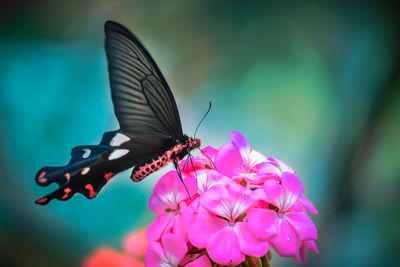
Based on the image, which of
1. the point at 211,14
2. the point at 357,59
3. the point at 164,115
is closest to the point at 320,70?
the point at 357,59

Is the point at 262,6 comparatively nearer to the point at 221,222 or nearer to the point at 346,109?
the point at 346,109

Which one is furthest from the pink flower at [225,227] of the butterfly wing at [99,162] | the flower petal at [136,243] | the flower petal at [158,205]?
the flower petal at [136,243]

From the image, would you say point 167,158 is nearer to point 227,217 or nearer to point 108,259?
point 227,217

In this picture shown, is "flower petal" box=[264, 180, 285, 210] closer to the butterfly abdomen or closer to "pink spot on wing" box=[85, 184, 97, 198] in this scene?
the butterfly abdomen

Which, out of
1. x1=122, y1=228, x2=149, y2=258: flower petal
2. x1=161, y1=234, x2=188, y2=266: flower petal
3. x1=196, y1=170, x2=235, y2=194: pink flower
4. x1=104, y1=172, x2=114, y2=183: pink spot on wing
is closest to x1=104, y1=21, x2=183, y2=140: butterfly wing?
x1=104, y1=172, x2=114, y2=183: pink spot on wing

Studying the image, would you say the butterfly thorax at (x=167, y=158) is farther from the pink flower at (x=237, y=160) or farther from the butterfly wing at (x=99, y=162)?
the pink flower at (x=237, y=160)

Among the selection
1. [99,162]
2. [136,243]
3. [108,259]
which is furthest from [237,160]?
[108,259]

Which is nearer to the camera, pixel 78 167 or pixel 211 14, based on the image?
pixel 78 167
